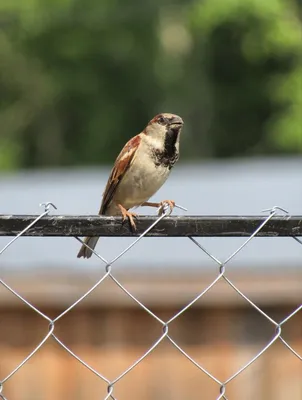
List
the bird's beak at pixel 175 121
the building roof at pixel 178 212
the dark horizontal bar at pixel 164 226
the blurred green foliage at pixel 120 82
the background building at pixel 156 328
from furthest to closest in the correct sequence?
the blurred green foliage at pixel 120 82
the building roof at pixel 178 212
the background building at pixel 156 328
the bird's beak at pixel 175 121
the dark horizontal bar at pixel 164 226

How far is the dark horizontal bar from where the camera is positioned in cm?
228

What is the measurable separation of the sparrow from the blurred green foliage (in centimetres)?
1685

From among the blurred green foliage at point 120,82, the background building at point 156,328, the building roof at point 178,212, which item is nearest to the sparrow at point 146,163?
the building roof at point 178,212

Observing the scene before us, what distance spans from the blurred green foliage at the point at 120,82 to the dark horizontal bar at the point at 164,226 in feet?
61.2

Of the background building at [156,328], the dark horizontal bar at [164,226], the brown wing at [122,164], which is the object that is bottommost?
the background building at [156,328]

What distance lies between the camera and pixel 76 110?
942 inches

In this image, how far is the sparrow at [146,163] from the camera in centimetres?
396

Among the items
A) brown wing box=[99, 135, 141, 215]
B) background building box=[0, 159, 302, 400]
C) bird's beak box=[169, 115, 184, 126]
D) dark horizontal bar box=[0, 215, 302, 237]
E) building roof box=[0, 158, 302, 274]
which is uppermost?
bird's beak box=[169, 115, 184, 126]

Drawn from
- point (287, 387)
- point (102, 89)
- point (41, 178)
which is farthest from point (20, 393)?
point (102, 89)

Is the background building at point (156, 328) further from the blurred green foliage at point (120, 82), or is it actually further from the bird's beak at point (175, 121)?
the blurred green foliage at point (120, 82)

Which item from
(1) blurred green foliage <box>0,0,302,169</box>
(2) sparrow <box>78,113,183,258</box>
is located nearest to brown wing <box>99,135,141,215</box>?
(2) sparrow <box>78,113,183,258</box>

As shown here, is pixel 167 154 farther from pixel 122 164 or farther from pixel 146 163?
pixel 122 164

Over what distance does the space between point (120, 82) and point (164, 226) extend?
21.2 meters

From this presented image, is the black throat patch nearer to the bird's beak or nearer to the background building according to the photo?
the bird's beak
